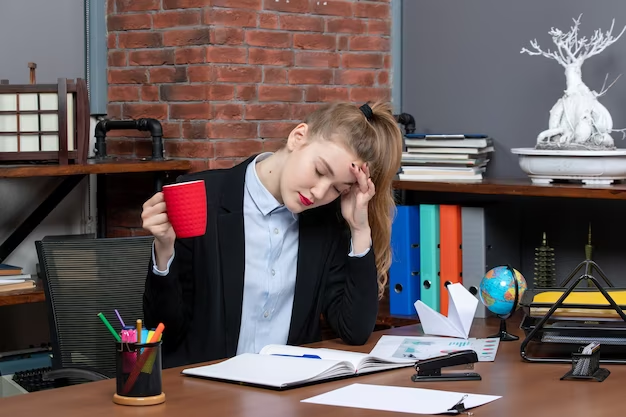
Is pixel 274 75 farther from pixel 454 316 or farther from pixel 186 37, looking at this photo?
pixel 454 316

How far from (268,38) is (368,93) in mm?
522

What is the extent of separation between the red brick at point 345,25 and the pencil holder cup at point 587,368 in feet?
6.11

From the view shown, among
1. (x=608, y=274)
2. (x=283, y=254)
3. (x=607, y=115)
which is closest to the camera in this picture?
(x=283, y=254)

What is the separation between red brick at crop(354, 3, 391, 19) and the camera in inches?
139

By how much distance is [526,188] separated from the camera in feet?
9.53

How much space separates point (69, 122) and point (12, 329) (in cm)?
83

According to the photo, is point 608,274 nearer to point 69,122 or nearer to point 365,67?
point 365,67

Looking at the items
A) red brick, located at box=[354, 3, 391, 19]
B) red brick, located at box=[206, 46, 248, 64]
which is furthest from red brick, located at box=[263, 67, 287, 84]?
red brick, located at box=[354, 3, 391, 19]

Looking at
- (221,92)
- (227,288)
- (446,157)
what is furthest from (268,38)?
(227,288)

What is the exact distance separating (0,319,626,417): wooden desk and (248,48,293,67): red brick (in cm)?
154

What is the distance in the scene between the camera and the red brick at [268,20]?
3236 mm

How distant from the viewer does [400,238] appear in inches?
127

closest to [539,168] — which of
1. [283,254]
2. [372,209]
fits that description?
[372,209]

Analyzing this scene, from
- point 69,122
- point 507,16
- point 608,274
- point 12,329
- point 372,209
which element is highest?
point 507,16
